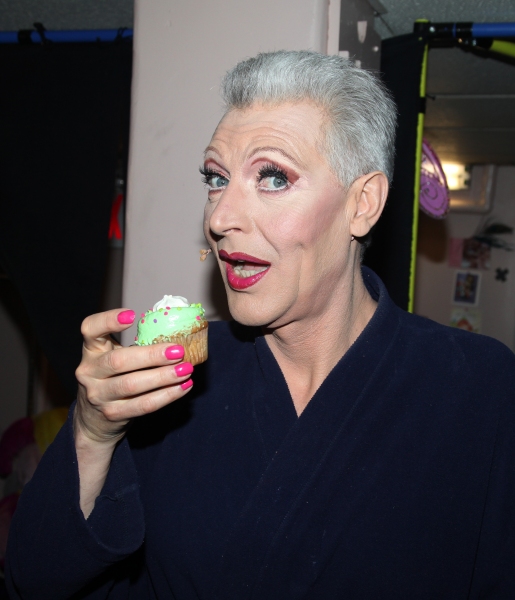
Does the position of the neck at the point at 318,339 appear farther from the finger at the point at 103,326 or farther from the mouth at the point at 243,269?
the finger at the point at 103,326

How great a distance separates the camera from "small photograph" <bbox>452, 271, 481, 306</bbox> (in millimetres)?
5312

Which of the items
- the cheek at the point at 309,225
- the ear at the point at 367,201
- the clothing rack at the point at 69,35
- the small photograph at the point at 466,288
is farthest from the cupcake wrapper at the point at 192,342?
the small photograph at the point at 466,288

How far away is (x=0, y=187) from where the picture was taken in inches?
81.6

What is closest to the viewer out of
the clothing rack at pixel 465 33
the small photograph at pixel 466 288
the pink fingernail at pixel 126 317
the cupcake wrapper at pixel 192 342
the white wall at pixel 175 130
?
the pink fingernail at pixel 126 317

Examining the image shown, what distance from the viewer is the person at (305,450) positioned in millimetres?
1062

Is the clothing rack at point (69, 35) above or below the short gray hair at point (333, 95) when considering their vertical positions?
above

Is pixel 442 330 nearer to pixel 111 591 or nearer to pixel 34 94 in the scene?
pixel 111 591

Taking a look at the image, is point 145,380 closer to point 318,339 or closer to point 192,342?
point 192,342

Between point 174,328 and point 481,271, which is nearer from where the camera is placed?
point 174,328

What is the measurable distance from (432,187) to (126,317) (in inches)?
71.2

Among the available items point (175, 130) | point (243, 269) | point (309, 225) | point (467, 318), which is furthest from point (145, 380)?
point (467, 318)

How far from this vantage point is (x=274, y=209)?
3.48 feet

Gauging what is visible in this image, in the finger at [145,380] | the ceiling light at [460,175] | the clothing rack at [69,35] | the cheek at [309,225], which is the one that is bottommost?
the finger at [145,380]

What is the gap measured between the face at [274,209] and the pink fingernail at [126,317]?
236 mm
